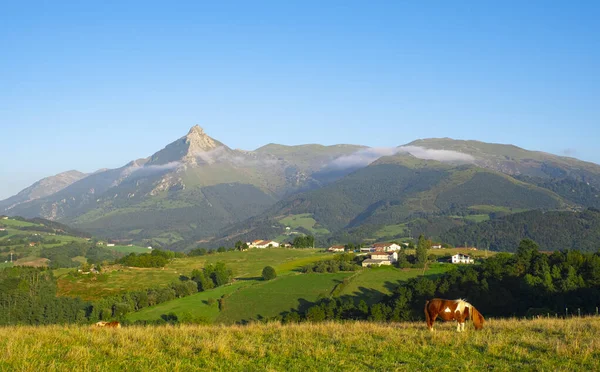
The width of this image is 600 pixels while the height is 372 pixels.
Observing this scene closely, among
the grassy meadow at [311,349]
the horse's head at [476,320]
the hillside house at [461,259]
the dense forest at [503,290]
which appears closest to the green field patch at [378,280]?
the dense forest at [503,290]

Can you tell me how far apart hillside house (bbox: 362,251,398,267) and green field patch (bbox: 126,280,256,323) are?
3424 centimetres

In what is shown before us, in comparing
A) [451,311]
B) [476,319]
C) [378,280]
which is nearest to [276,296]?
[378,280]

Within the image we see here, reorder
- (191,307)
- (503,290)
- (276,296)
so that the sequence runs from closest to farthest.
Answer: (503,290), (191,307), (276,296)

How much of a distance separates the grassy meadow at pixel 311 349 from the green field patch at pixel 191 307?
221 feet

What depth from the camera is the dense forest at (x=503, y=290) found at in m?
71.2

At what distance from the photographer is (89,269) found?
146 meters

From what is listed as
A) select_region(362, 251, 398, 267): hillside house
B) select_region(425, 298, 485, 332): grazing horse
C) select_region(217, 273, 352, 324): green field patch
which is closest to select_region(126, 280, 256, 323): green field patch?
select_region(217, 273, 352, 324): green field patch

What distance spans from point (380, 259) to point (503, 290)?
191 feet

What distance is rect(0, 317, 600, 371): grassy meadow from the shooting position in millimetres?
14148

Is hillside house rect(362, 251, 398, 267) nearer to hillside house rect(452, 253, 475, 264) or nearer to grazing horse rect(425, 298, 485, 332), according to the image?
hillside house rect(452, 253, 475, 264)

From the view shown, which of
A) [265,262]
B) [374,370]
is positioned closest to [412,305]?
[374,370]

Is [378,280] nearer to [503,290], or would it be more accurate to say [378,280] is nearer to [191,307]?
[503,290]

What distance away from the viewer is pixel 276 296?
102 meters

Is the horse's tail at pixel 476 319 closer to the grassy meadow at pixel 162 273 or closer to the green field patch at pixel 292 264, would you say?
the grassy meadow at pixel 162 273
